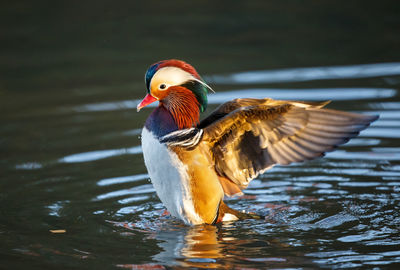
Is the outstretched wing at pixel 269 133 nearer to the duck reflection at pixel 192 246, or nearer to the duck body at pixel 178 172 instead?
the duck body at pixel 178 172

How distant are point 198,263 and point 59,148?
Result: 114 inches

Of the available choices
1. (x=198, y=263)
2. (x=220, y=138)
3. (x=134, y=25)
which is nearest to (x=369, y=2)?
(x=134, y=25)

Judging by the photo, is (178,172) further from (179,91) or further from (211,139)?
(179,91)

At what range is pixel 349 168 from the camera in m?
6.18

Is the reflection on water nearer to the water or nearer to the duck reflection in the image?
the water

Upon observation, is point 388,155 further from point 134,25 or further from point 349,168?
point 134,25

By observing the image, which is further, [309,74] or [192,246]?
[309,74]

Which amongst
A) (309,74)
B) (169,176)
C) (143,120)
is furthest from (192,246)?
(309,74)

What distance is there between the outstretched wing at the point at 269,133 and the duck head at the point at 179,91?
13cm

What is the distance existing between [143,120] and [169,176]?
8.97 ft

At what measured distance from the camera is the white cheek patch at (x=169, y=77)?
4.94m

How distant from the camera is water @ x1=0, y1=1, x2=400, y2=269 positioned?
15.1ft

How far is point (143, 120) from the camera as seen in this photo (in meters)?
7.60

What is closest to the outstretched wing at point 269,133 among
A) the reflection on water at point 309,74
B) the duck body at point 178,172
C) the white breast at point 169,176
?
the duck body at point 178,172
